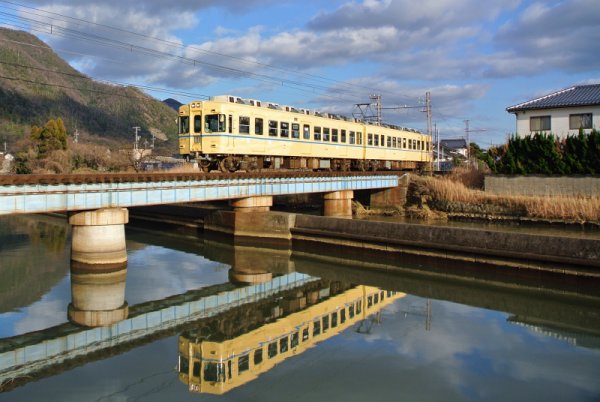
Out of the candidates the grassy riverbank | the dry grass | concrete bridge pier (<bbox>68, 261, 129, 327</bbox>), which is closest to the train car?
the grassy riverbank

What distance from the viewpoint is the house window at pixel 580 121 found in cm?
2769

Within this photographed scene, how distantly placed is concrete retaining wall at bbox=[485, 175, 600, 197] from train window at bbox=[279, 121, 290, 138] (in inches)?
418

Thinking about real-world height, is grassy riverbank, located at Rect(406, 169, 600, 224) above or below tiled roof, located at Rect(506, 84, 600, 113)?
below

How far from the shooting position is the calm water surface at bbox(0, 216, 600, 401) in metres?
8.31

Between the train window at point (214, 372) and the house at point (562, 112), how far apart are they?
2448cm

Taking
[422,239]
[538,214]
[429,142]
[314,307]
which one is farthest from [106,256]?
[429,142]

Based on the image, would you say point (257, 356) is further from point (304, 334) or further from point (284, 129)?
point (284, 129)

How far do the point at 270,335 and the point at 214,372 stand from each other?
2.11 metres

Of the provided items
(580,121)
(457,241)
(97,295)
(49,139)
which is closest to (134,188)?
(97,295)

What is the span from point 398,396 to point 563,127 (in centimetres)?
2453

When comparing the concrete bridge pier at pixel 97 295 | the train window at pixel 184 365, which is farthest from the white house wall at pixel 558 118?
the train window at pixel 184 365

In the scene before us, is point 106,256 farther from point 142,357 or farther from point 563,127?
point 563,127

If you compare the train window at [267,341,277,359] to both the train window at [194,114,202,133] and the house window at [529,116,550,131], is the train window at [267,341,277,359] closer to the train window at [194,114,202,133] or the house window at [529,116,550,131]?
the train window at [194,114,202,133]

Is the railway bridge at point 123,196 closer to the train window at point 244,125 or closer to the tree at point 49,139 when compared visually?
the train window at point 244,125
